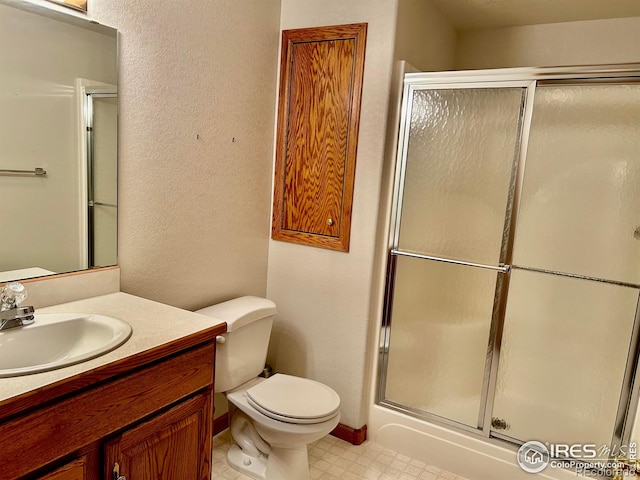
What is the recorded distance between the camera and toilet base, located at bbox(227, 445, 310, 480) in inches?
73.8

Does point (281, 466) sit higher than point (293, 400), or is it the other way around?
A: point (293, 400)

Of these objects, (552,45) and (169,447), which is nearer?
(169,447)

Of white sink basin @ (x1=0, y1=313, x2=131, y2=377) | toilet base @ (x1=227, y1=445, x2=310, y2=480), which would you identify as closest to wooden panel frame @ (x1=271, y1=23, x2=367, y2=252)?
toilet base @ (x1=227, y1=445, x2=310, y2=480)

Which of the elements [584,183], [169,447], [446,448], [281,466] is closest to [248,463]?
[281,466]

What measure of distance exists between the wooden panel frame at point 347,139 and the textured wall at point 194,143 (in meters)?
0.05

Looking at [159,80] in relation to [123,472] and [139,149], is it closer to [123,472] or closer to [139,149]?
[139,149]

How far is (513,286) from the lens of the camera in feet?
6.77

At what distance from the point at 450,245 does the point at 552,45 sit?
138 cm

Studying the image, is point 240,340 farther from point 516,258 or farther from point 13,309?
point 516,258

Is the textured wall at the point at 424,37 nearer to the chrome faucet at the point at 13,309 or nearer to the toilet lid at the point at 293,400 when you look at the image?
the toilet lid at the point at 293,400

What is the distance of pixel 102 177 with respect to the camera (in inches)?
62.1

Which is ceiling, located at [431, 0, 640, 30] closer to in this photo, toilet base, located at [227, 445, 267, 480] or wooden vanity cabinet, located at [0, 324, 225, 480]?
wooden vanity cabinet, located at [0, 324, 225, 480]

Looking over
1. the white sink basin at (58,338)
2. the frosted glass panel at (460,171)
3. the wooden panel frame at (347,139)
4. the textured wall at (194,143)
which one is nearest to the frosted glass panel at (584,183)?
the frosted glass panel at (460,171)

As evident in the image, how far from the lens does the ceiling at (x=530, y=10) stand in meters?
2.18
